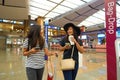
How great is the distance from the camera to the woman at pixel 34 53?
2.71 meters

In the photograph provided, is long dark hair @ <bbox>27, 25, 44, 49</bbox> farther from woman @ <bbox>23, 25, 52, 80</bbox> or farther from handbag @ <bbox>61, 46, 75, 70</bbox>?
handbag @ <bbox>61, 46, 75, 70</bbox>

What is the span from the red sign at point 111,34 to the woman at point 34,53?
4.69 feet

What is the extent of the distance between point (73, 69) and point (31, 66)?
2.39 ft

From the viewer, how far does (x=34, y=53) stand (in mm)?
2736

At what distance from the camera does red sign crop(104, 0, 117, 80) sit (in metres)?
3.36

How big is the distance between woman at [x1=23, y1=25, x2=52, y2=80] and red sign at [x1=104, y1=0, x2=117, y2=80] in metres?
1.43

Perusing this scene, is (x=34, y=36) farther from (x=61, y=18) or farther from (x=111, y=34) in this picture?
(x=61, y=18)

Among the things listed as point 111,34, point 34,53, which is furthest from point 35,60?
point 111,34

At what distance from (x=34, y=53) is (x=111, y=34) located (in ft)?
5.23

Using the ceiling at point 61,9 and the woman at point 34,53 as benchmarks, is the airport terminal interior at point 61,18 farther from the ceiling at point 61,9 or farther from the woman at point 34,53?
the woman at point 34,53

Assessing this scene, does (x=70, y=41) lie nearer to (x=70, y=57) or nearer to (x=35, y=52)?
(x=70, y=57)

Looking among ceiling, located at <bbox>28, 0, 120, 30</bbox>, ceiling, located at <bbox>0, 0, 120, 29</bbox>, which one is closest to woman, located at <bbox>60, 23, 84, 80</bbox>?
ceiling, located at <bbox>0, 0, 120, 29</bbox>

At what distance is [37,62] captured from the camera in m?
2.74

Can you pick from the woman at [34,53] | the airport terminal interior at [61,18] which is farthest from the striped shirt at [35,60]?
the airport terminal interior at [61,18]
